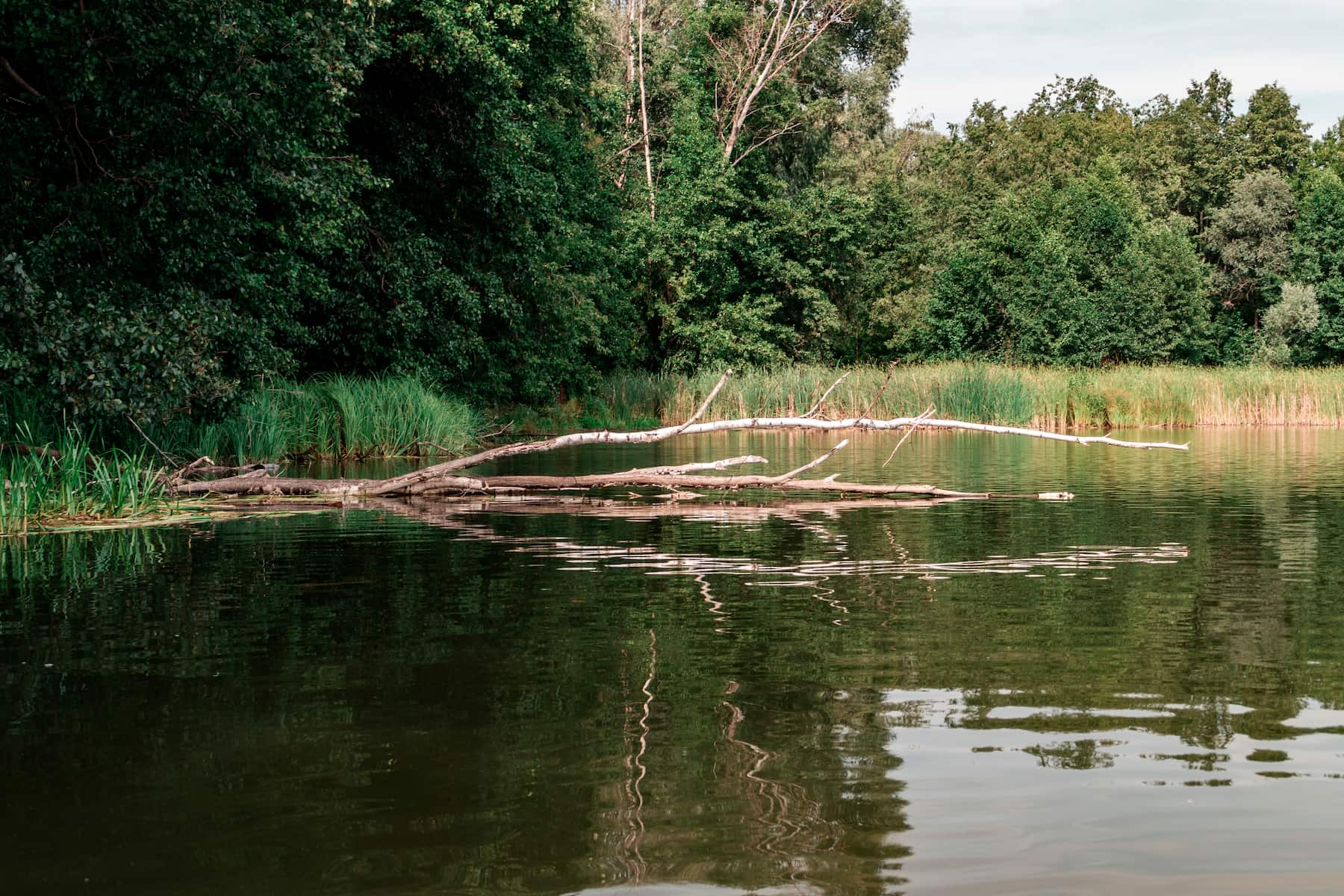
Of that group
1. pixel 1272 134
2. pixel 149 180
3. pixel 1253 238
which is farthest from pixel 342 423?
pixel 1272 134

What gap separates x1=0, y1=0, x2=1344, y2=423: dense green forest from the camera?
15.5m

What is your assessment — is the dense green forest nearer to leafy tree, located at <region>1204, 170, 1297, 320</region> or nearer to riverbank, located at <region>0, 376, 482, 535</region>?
leafy tree, located at <region>1204, 170, 1297, 320</region>

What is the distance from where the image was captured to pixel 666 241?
46375mm

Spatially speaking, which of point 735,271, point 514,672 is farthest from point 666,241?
point 514,672

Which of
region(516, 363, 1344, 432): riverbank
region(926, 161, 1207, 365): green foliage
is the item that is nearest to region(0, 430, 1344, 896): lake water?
region(516, 363, 1344, 432): riverbank

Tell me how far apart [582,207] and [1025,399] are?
13.4 m

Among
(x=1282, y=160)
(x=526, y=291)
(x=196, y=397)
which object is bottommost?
(x=196, y=397)

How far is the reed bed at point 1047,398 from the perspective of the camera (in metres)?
35.6

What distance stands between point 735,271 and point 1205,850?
147 ft

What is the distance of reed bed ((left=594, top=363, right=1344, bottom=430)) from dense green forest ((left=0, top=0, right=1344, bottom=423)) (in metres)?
4.69

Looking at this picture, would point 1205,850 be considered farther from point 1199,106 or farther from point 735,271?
point 1199,106

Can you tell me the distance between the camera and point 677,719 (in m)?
4.62

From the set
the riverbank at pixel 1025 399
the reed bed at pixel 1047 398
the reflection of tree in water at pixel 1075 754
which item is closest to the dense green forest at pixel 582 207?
the riverbank at pixel 1025 399

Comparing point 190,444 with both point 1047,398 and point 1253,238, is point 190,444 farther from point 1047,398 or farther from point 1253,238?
point 1253,238
